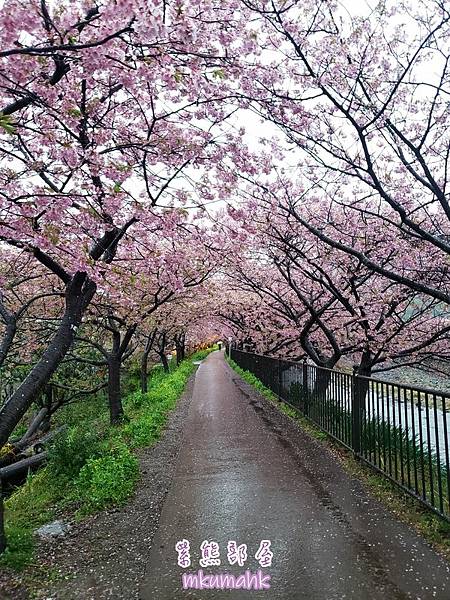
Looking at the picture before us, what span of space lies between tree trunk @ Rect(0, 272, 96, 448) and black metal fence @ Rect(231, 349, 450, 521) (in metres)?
3.49

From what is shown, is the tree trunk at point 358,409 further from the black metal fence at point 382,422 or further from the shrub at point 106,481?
the shrub at point 106,481

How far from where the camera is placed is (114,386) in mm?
10289

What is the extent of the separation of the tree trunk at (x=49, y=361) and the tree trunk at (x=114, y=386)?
5.68 metres

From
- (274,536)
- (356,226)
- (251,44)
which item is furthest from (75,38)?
(356,226)

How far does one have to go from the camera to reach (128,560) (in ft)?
11.6

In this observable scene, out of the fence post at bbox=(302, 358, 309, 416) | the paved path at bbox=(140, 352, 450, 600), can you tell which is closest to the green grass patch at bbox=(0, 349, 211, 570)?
the paved path at bbox=(140, 352, 450, 600)

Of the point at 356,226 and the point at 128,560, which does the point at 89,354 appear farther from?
the point at 128,560

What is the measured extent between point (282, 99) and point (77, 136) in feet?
7.43

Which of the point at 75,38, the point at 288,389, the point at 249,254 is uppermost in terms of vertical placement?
the point at 249,254

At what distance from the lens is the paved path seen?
3051 millimetres

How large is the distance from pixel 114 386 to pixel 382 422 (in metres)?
6.64

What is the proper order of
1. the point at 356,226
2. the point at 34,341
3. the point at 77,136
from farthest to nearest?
1. the point at 34,341
2. the point at 356,226
3. the point at 77,136

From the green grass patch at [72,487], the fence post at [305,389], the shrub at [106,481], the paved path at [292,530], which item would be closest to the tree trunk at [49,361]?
the green grass patch at [72,487]

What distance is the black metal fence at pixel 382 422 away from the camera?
14.0 feet
